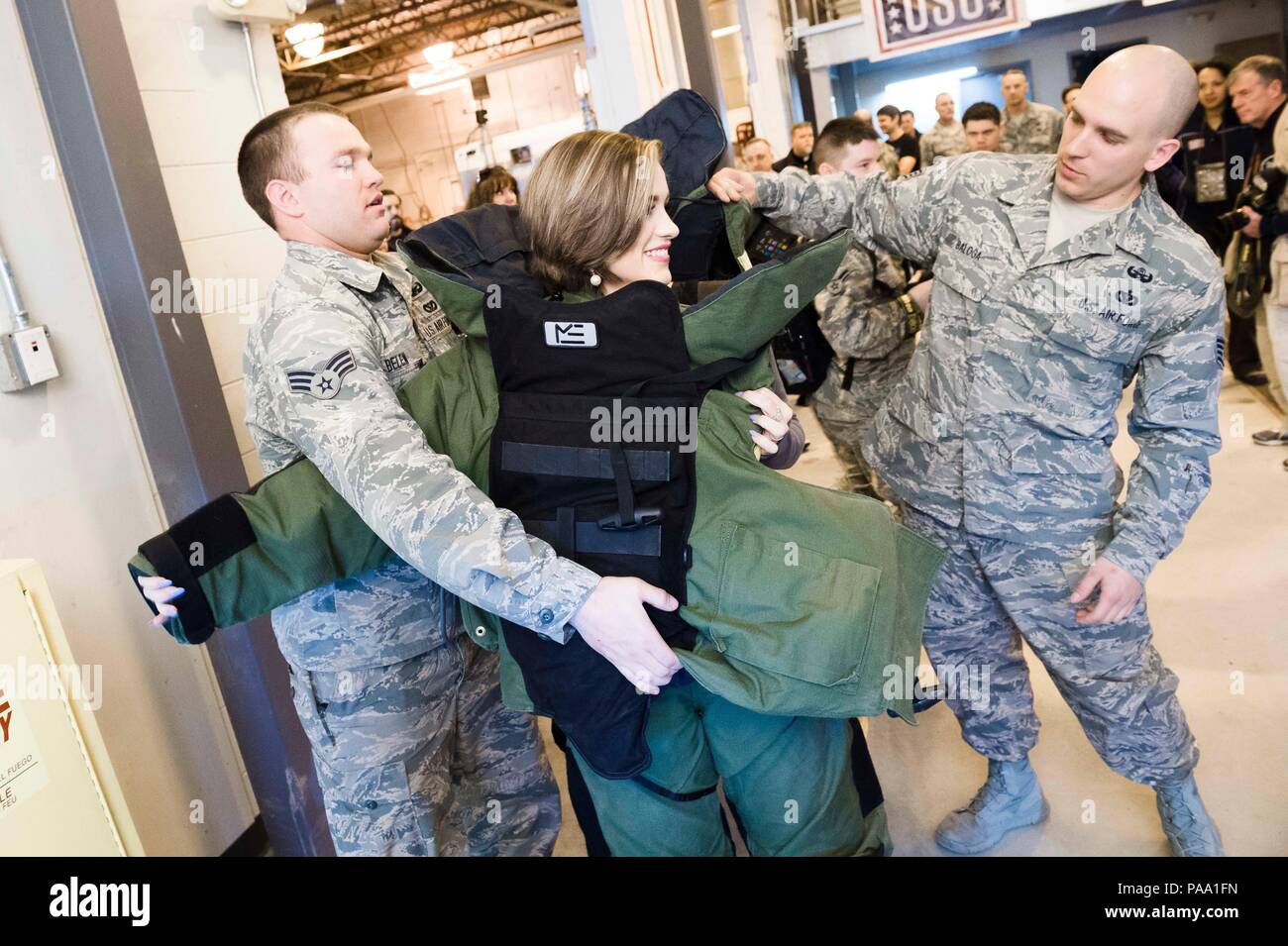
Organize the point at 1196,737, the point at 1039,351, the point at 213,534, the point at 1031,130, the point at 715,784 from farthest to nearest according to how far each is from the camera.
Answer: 1. the point at 1031,130
2. the point at 1196,737
3. the point at 1039,351
4. the point at 715,784
5. the point at 213,534

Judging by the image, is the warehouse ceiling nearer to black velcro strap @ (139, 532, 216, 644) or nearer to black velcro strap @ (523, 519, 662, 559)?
black velcro strap @ (139, 532, 216, 644)

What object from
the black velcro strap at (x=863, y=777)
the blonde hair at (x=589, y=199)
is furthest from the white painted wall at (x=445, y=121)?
the black velcro strap at (x=863, y=777)

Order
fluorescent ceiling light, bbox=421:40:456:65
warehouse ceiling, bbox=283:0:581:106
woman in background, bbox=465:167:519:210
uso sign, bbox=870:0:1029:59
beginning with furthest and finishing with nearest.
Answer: warehouse ceiling, bbox=283:0:581:106 → fluorescent ceiling light, bbox=421:40:456:65 → uso sign, bbox=870:0:1029:59 → woman in background, bbox=465:167:519:210

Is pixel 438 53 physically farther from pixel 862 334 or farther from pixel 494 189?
pixel 862 334

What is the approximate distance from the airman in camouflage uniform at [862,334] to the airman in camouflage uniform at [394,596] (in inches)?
61.7

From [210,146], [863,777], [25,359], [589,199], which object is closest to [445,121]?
[210,146]

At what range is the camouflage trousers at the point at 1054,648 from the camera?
6.41ft

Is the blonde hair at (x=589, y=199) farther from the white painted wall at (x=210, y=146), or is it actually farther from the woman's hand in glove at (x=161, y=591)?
the white painted wall at (x=210, y=146)

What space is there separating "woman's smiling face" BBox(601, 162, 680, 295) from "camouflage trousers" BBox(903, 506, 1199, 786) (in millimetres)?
967

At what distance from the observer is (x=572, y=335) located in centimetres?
134

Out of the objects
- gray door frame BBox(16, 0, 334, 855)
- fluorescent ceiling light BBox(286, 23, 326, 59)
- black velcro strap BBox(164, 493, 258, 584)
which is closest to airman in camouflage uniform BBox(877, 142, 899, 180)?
fluorescent ceiling light BBox(286, 23, 326, 59)

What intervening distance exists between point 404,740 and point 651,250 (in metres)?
1.05

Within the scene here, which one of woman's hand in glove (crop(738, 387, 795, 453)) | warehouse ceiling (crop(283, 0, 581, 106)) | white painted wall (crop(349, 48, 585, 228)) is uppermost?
warehouse ceiling (crop(283, 0, 581, 106))

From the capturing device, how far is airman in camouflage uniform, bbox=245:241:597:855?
1279 millimetres
